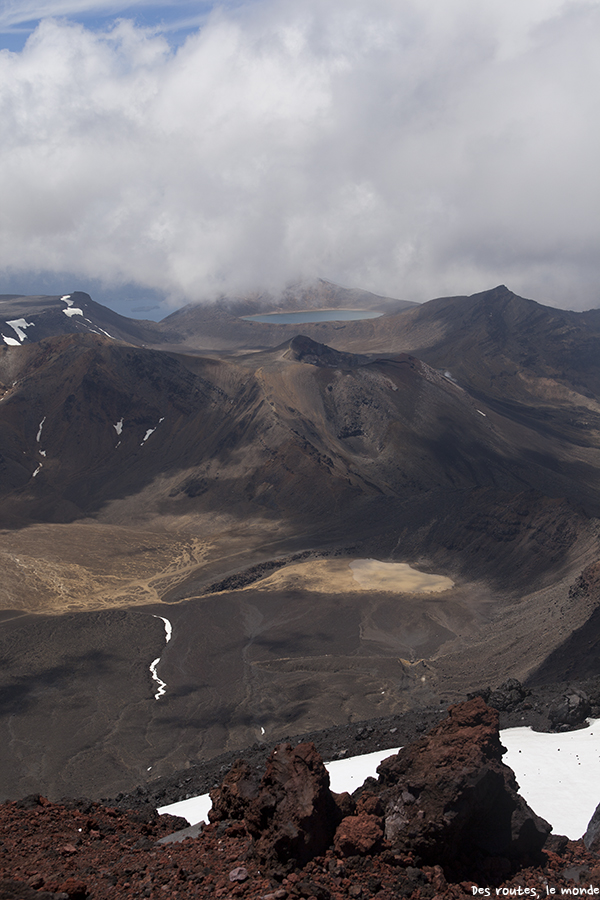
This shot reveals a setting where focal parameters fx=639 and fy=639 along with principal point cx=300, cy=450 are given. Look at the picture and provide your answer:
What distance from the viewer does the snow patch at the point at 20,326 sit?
6246 inches

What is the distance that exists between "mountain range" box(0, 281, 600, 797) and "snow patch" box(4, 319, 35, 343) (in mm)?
46607

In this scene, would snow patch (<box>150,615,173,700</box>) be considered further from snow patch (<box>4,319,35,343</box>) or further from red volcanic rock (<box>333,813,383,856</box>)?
snow patch (<box>4,319,35,343</box>)

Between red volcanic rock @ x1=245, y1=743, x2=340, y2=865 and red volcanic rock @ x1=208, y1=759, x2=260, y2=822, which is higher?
red volcanic rock @ x1=245, y1=743, x2=340, y2=865

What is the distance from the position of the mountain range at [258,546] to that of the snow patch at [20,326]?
153 feet

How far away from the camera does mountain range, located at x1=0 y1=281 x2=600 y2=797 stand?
36000 millimetres

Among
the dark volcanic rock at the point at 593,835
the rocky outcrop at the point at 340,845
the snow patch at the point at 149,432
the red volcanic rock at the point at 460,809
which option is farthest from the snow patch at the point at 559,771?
the snow patch at the point at 149,432

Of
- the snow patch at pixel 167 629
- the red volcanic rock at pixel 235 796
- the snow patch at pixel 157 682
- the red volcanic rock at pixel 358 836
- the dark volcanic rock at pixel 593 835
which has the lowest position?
the snow patch at pixel 157 682

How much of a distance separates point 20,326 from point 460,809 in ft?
570

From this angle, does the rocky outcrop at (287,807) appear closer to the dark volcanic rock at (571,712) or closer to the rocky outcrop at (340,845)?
the rocky outcrop at (340,845)

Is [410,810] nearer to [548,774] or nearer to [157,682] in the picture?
[548,774]

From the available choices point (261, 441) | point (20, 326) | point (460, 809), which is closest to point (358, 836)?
point (460, 809)

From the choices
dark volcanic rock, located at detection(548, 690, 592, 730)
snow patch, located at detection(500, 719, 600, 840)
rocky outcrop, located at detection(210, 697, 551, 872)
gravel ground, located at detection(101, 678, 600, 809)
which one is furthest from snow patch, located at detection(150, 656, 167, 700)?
rocky outcrop, located at detection(210, 697, 551, 872)

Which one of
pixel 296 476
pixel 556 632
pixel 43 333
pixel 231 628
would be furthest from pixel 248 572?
pixel 43 333

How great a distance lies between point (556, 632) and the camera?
3728 centimetres
